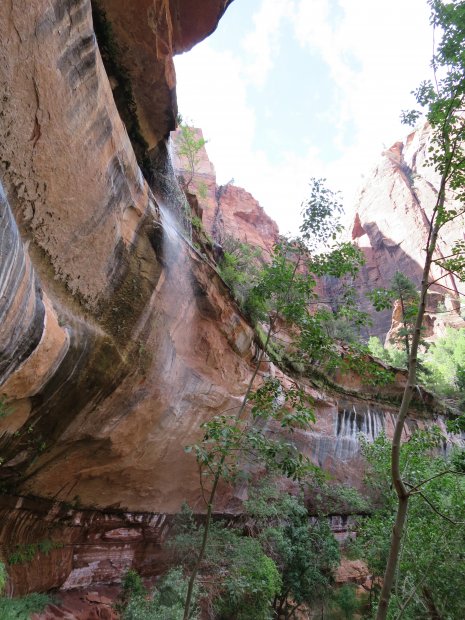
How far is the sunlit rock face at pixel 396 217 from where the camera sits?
41.3 meters

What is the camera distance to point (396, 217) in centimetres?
4441

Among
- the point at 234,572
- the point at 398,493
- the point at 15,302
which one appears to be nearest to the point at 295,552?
the point at 234,572

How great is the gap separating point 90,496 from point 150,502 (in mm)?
2066

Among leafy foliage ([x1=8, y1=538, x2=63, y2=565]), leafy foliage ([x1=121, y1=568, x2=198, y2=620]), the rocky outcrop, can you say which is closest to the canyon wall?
leafy foliage ([x1=8, y1=538, x2=63, y2=565])

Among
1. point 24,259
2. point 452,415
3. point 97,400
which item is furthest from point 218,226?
point 24,259

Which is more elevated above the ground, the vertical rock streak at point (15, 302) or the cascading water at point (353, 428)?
the cascading water at point (353, 428)

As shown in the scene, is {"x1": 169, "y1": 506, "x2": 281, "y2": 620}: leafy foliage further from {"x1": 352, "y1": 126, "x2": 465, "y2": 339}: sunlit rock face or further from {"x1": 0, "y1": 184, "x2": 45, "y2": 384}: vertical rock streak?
{"x1": 352, "y1": 126, "x2": 465, "y2": 339}: sunlit rock face

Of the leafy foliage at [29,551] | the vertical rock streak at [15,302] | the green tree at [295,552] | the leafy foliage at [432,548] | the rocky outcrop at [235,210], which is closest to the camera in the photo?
the vertical rock streak at [15,302]

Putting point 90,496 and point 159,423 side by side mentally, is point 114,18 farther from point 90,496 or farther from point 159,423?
point 90,496

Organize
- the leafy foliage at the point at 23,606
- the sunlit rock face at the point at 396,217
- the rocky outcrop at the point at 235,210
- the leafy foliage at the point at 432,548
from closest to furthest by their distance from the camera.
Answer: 1. the leafy foliage at the point at 23,606
2. the leafy foliage at the point at 432,548
3. the rocky outcrop at the point at 235,210
4. the sunlit rock face at the point at 396,217

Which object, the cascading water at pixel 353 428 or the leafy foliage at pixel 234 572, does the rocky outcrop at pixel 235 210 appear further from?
the leafy foliage at pixel 234 572

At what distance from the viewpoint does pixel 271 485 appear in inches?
469

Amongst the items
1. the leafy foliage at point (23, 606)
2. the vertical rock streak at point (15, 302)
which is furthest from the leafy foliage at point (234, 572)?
the vertical rock streak at point (15, 302)

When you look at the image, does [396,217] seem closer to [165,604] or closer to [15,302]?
[165,604]
